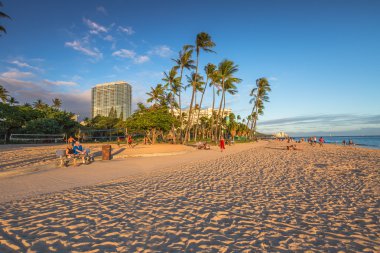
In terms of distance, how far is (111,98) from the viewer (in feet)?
426

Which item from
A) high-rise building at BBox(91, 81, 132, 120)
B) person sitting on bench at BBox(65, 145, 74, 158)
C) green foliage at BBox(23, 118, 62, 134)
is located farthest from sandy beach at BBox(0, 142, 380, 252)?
high-rise building at BBox(91, 81, 132, 120)

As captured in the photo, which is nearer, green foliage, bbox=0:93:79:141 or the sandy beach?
the sandy beach

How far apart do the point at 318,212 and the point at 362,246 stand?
137 cm

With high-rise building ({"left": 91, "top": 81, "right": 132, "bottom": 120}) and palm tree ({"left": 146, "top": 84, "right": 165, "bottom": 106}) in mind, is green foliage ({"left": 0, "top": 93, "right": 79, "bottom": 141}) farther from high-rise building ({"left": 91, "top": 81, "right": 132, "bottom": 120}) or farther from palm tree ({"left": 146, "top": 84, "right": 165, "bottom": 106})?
high-rise building ({"left": 91, "top": 81, "right": 132, "bottom": 120})

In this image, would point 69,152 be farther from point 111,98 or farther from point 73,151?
point 111,98

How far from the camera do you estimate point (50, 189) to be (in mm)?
5906

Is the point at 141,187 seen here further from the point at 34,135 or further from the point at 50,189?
the point at 34,135

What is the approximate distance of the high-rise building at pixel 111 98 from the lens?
12812cm

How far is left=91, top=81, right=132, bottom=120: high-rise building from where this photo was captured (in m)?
128

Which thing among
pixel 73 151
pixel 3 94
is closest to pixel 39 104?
pixel 3 94

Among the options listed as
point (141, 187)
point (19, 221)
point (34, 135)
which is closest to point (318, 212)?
point (141, 187)

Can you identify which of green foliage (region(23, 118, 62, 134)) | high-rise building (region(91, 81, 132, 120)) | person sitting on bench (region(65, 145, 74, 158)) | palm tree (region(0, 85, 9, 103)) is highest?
high-rise building (region(91, 81, 132, 120))

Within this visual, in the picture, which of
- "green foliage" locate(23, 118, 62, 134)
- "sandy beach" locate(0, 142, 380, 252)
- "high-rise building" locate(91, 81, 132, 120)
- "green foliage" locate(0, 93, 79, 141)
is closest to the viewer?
"sandy beach" locate(0, 142, 380, 252)

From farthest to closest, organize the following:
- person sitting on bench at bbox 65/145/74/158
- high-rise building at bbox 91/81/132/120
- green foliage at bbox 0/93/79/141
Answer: high-rise building at bbox 91/81/132/120, green foliage at bbox 0/93/79/141, person sitting on bench at bbox 65/145/74/158
